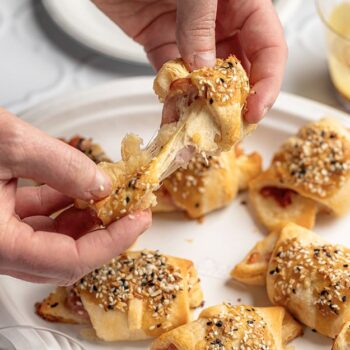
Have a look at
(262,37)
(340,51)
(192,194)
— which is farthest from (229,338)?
(340,51)

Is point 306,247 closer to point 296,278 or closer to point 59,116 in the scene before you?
point 296,278

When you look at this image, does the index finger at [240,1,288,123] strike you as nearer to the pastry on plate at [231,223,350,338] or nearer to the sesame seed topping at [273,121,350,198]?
the sesame seed topping at [273,121,350,198]

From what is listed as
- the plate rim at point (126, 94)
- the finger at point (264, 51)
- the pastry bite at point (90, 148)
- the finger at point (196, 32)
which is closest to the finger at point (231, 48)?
the finger at point (264, 51)

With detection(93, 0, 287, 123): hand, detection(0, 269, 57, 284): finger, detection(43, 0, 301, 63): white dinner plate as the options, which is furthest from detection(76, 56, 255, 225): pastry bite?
detection(43, 0, 301, 63): white dinner plate

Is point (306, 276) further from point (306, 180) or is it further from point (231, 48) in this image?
point (231, 48)

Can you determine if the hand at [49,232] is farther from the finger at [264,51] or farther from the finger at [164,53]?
the finger at [164,53]

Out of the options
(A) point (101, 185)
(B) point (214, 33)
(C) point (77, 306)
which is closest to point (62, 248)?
(A) point (101, 185)
